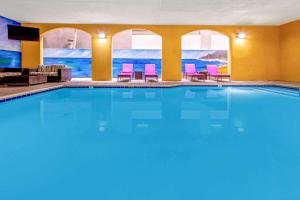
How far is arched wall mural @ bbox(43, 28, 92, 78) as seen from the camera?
15219 mm

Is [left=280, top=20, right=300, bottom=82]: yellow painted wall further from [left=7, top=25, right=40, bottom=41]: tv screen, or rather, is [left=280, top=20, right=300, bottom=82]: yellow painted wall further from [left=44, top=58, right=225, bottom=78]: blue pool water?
[left=7, top=25, right=40, bottom=41]: tv screen

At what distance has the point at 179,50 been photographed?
11906mm

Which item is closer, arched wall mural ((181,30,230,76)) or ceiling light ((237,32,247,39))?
ceiling light ((237,32,247,39))

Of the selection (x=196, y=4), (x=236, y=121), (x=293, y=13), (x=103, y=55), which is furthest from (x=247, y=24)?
(x=236, y=121)

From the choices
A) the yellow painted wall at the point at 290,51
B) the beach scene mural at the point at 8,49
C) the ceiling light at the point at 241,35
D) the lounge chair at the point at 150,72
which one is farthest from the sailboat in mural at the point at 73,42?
the yellow painted wall at the point at 290,51

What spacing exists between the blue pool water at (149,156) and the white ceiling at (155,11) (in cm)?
437

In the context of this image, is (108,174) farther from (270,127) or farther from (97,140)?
(270,127)

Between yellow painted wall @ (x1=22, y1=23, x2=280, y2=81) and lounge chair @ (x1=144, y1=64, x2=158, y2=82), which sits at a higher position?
yellow painted wall @ (x1=22, y1=23, x2=280, y2=81)

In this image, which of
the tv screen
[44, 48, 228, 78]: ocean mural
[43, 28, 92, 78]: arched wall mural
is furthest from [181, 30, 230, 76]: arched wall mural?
the tv screen

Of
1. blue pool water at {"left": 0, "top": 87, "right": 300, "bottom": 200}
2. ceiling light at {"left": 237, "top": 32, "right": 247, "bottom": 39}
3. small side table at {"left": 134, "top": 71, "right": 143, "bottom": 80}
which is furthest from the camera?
small side table at {"left": 134, "top": 71, "right": 143, "bottom": 80}

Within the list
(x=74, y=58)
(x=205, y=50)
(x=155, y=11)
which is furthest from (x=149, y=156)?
(x=205, y=50)

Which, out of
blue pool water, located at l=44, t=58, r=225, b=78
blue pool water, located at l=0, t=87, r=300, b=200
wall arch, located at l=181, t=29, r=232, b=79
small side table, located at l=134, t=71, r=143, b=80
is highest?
wall arch, located at l=181, t=29, r=232, b=79

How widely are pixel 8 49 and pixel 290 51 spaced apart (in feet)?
34.9

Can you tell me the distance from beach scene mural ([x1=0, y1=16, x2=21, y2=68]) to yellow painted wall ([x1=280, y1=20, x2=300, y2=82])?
34.3 ft
